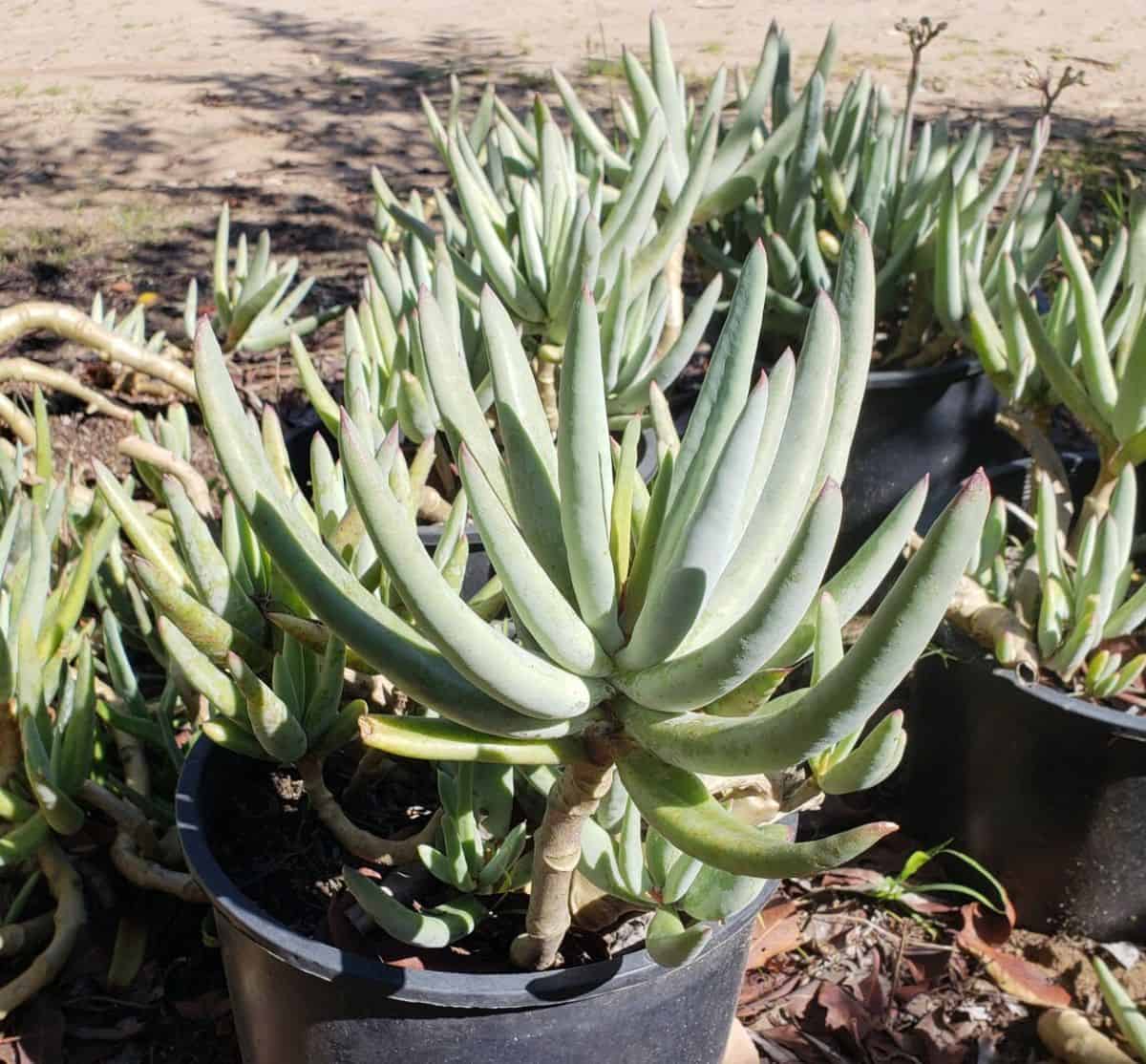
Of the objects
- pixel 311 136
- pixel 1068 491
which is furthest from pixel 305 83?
pixel 1068 491

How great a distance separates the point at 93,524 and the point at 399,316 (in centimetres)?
70

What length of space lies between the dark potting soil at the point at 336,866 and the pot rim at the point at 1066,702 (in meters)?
0.83

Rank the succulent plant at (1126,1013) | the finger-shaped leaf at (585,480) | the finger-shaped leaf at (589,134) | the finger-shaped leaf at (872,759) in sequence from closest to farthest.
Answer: the finger-shaped leaf at (872,759) < the finger-shaped leaf at (585,480) < the succulent plant at (1126,1013) < the finger-shaped leaf at (589,134)

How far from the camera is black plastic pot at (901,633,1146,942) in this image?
1.88 meters

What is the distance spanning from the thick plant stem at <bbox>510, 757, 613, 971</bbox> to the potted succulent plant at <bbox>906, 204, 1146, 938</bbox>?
1.00m

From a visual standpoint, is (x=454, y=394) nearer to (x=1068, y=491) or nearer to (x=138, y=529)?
(x=138, y=529)

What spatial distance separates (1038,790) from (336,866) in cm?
117

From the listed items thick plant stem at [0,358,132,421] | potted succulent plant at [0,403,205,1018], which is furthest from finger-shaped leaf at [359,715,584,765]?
thick plant stem at [0,358,132,421]

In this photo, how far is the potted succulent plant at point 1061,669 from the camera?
188 centimetres

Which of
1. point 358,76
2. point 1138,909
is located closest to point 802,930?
point 1138,909

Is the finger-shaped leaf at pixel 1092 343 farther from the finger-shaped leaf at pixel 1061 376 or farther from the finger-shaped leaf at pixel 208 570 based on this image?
the finger-shaped leaf at pixel 208 570

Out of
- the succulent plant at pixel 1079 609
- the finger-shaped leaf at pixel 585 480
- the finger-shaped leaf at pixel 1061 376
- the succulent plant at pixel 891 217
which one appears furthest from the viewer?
the succulent plant at pixel 891 217

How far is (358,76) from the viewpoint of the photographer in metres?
6.34

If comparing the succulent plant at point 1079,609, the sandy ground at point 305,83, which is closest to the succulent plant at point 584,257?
the succulent plant at point 1079,609
